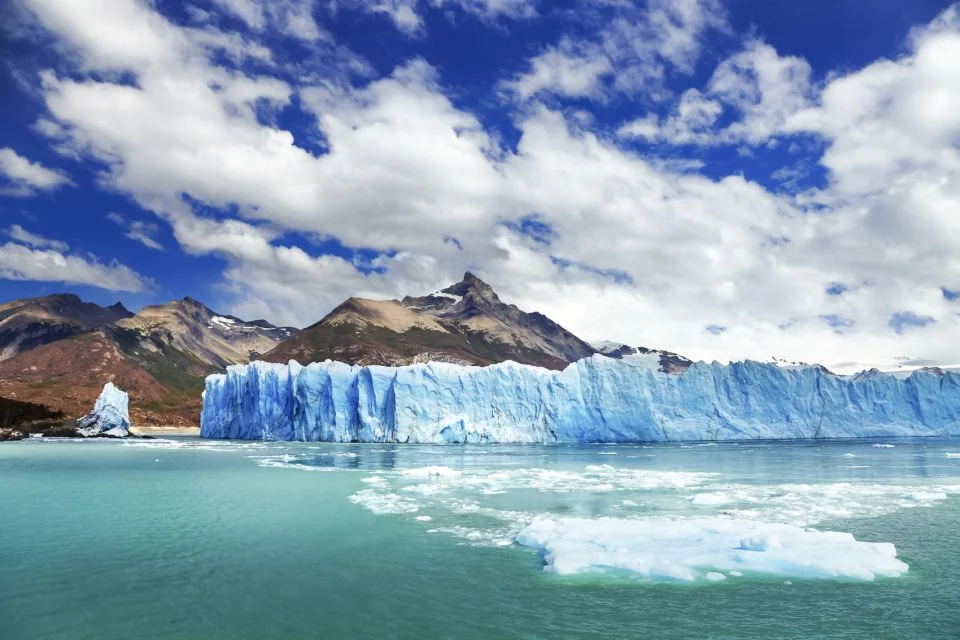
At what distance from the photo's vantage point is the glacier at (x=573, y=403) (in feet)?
185

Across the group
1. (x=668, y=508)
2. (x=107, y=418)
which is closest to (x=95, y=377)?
(x=107, y=418)

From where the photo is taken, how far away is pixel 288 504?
766 inches

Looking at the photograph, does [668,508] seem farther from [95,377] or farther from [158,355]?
[158,355]

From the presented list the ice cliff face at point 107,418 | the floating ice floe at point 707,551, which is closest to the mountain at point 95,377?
the ice cliff face at point 107,418

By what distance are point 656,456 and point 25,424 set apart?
233ft

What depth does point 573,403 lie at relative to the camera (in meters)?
58.5

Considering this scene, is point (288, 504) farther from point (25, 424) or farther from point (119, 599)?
point (25, 424)

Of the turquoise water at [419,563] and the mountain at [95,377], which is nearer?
the turquoise water at [419,563]

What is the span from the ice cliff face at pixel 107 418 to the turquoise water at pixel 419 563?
165 feet

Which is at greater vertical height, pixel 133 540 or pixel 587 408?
pixel 587 408

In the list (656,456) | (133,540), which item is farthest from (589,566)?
(656,456)

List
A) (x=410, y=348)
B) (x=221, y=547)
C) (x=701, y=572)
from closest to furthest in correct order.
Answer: (x=701, y=572)
(x=221, y=547)
(x=410, y=348)

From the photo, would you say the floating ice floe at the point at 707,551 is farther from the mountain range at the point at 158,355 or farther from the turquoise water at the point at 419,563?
the mountain range at the point at 158,355

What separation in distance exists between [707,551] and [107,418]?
244 feet
